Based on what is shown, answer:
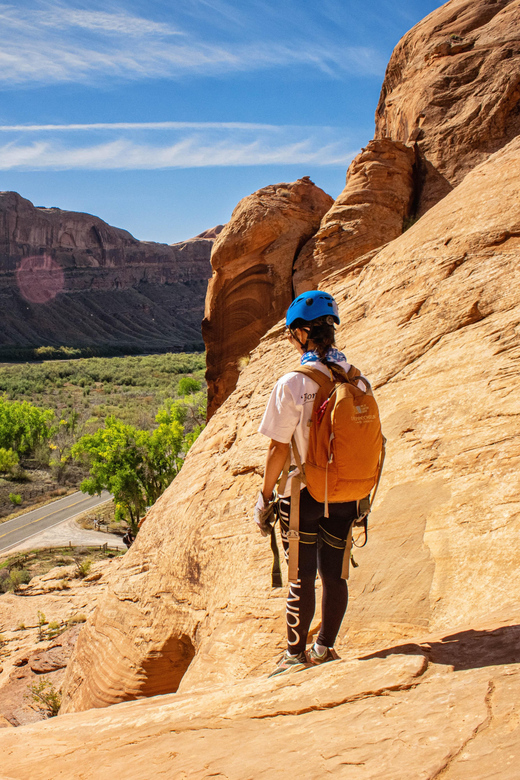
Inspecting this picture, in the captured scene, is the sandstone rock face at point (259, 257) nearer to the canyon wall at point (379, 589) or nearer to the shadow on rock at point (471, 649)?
the canyon wall at point (379, 589)

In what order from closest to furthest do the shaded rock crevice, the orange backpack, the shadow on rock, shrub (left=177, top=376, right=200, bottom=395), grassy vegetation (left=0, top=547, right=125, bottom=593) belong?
the shaded rock crevice, the shadow on rock, the orange backpack, grassy vegetation (left=0, top=547, right=125, bottom=593), shrub (left=177, top=376, right=200, bottom=395)

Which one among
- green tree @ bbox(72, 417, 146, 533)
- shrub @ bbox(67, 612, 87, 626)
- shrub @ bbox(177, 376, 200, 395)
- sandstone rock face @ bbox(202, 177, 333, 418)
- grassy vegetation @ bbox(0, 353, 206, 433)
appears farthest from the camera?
grassy vegetation @ bbox(0, 353, 206, 433)

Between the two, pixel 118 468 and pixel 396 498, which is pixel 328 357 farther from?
pixel 118 468

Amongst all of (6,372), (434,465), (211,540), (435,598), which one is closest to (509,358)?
(434,465)

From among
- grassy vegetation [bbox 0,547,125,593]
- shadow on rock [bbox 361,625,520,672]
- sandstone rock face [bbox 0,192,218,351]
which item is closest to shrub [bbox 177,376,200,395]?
grassy vegetation [bbox 0,547,125,593]

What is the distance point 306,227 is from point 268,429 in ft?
29.3

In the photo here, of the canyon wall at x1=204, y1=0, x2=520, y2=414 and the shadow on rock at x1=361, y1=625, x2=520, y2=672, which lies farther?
the canyon wall at x1=204, y1=0, x2=520, y2=414

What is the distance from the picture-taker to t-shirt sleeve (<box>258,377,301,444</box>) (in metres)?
2.98

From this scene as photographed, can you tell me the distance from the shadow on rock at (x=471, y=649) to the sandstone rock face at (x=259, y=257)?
858 centimetres

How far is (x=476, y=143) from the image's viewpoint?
983 cm

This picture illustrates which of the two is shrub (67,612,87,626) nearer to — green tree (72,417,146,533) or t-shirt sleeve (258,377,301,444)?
t-shirt sleeve (258,377,301,444)

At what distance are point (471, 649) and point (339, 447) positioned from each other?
1.09 m

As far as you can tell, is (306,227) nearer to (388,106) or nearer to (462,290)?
(388,106)

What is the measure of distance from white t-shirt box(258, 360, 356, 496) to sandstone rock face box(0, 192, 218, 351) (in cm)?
9433
